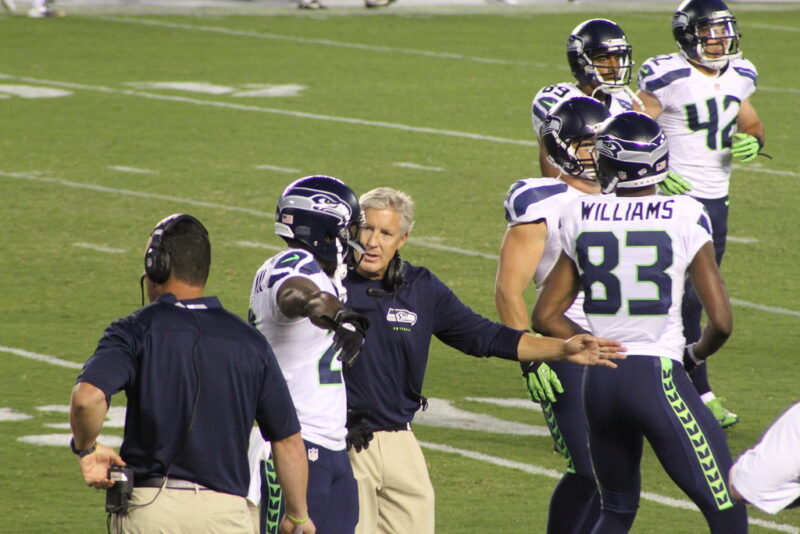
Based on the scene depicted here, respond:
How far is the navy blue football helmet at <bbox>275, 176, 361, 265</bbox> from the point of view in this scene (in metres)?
4.74

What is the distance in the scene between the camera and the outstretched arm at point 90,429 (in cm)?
405

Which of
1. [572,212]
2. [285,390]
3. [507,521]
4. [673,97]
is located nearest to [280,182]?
[673,97]

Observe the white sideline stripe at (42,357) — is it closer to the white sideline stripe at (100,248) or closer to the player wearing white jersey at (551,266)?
the white sideline stripe at (100,248)

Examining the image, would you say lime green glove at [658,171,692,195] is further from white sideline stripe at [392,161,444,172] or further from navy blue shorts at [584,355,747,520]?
white sideline stripe at [392,161,444,172]

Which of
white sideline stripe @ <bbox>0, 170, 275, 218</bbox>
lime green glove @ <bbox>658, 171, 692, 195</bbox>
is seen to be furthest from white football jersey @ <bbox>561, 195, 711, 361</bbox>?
white sideline stripe @ <bbox>0, 170, 275, 218</bbox>

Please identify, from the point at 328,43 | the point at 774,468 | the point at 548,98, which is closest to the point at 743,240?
the point at 548,98

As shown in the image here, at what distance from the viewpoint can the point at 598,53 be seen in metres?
7.90

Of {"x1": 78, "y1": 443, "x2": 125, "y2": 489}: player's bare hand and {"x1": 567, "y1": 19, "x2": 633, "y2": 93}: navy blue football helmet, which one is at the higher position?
{"x1": 567, "y1": 19, "x2": 633, "y2": 93}: navy blue football helmet

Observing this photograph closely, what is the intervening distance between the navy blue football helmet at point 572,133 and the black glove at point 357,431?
140 cm

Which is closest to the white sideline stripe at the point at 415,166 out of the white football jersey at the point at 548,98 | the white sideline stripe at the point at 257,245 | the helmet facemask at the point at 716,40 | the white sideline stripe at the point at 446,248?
the white sideline stripe at the point at 446,248

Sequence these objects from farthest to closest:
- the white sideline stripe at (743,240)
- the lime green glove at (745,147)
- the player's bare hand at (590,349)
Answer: the white sideline stripe at (743,240)
the lime green glove at (745,147)
the player's bare hand at (590,349)

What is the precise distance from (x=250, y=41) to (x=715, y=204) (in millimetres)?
14653

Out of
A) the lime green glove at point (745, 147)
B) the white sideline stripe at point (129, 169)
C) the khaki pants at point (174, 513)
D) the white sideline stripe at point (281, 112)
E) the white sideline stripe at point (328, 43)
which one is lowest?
the white sideline stripe at point (328, 43)

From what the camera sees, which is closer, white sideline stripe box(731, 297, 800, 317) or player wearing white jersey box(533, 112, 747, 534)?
player wearing white jersey box(533, 112, 747, 534)
